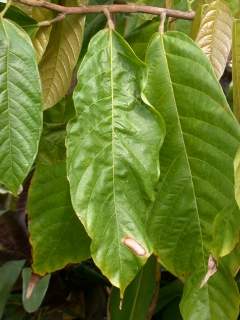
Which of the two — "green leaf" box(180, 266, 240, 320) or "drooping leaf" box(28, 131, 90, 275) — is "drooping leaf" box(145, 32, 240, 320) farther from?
"drooping leaf" box(28, 131, 90, 275)

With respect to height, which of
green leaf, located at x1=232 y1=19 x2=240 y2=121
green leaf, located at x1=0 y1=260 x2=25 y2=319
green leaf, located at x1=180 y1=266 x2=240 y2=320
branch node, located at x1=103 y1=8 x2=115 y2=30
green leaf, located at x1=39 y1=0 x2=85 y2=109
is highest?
branch node, located at x1=103 y1=8 x2=115 y2=30

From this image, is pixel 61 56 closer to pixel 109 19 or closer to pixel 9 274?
pixel 109 19

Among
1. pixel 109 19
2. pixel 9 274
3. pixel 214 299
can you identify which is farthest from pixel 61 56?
pixel 9 274

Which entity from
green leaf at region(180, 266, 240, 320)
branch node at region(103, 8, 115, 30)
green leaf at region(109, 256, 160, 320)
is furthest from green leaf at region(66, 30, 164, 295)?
green leaf at region(109, 256, 160, 320)

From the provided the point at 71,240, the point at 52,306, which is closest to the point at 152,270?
the point at 71,240

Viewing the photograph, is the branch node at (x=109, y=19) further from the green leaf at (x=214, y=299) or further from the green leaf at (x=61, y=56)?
the green leaf at (x=214, y=299)

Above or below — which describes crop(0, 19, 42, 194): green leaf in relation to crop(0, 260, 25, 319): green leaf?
above

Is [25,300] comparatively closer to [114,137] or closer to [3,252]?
[3,252]
